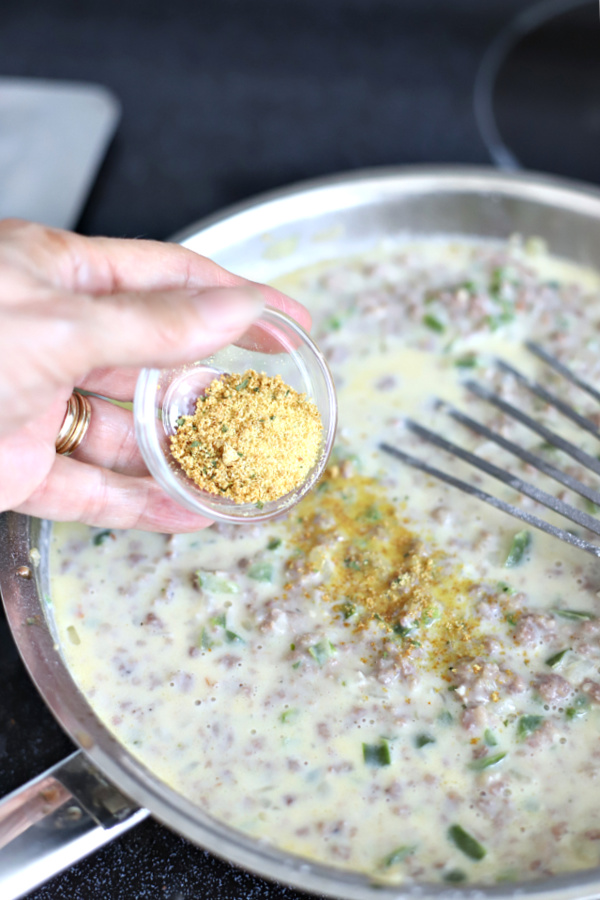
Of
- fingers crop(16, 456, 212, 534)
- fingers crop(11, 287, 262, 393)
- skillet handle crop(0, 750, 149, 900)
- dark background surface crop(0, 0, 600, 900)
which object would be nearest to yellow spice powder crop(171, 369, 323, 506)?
fingers crop(16, 456, 212, 534)

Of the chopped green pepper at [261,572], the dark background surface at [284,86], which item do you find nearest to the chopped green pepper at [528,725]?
the chopped green pepper at [261,572]

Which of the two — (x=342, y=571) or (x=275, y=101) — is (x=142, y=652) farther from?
(x=275, y=101)

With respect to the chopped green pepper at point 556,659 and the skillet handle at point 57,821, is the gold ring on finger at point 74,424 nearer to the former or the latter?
the skillet handle at point 57,821

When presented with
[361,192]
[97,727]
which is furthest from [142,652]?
[361,192]

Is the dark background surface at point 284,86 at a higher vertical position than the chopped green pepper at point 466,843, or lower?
higher

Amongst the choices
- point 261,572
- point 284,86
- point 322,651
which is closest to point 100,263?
point 261,572

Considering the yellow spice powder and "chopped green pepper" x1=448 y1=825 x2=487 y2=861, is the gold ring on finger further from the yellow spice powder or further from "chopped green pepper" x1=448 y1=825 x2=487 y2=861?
"chopped green pepper" x1=448 y1=825 x2=487 y2=861

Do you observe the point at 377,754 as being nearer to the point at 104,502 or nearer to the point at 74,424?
the point at 104,502
